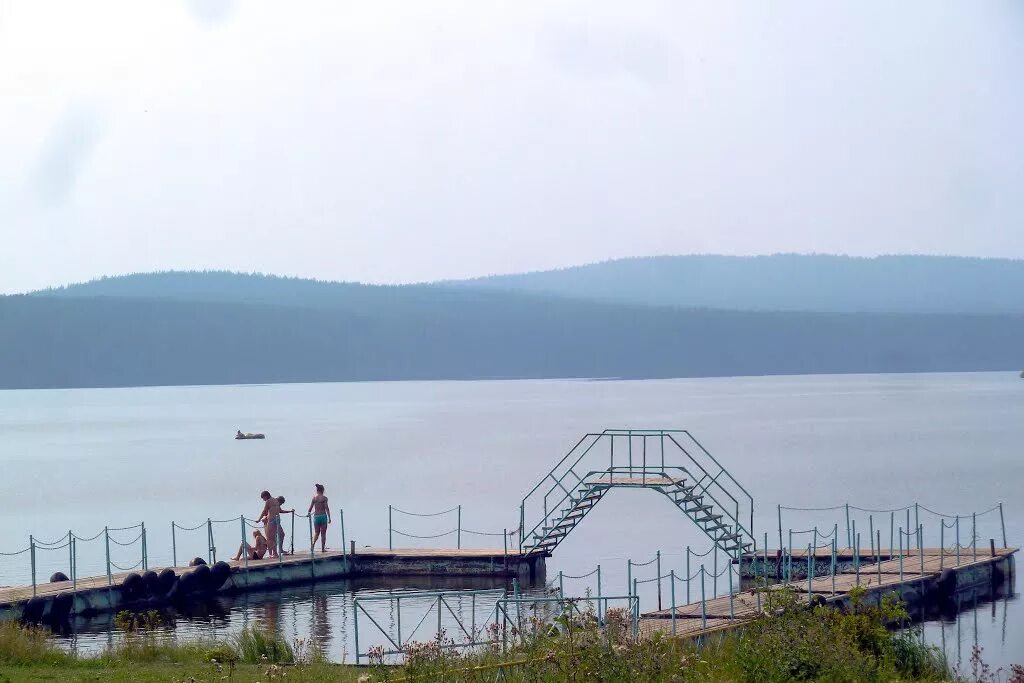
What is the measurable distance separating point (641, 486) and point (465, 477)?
44.1 meters

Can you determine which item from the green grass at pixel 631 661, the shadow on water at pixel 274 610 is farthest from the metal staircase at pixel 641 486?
the green grass at pixel 631 661

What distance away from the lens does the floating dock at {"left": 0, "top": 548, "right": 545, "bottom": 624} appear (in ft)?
91.7

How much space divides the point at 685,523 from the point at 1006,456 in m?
40.0

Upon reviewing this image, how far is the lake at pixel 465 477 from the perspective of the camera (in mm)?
38219

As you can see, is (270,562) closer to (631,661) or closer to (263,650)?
(263,650)

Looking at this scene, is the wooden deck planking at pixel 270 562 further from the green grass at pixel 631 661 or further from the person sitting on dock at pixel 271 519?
the green grass at pixel 631 661

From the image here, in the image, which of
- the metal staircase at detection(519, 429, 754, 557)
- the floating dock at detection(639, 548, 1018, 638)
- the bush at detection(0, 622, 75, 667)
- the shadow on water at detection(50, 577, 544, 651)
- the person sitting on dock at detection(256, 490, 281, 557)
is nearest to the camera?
the bush at detection(0, 622, 75, 667)

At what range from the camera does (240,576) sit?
31625mm

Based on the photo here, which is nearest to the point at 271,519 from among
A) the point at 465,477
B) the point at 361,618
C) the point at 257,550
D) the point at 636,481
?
the point at 257,550

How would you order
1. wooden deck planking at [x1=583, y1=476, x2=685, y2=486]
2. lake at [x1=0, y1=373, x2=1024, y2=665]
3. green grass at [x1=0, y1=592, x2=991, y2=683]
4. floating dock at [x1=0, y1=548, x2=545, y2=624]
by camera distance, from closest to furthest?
green grass at [x1=0, y1=592, x2=991, y2=683], floating dock at [x1=0, y1=548, x2=545, y2=624], wooden deck planking at [x1=583, y1=476, x2=685, y2=486], lake at [x1=0, y1=373, x2=1024, y2=665]

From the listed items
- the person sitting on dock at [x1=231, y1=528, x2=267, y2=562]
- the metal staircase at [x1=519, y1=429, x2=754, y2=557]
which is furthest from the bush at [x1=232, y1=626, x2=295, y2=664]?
the person sitting on dock at [x1=231, y1=528, x2=267, y2=562]

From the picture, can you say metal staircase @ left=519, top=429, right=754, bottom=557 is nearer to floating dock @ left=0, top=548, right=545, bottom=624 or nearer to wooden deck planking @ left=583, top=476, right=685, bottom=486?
wooden deck planking @ left=583, top=476, right=685, bottom=486

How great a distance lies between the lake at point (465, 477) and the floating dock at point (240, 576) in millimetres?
705

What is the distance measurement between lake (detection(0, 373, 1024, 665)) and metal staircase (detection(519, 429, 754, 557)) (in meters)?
1.14
